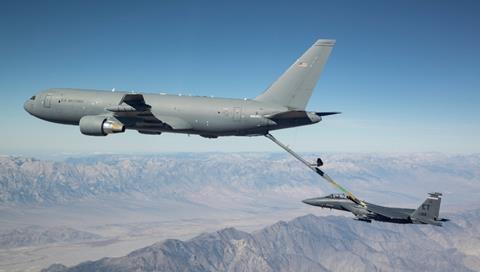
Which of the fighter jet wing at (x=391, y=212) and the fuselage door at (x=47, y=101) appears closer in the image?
the fighter jet wing at (x=391, y=212)

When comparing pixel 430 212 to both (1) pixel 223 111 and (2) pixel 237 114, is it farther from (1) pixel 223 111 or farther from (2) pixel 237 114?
(1) pixel 223 111

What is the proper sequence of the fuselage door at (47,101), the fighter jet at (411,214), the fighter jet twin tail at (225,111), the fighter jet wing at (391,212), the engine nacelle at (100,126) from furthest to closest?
the fuselage door at (47,101), the fighter jet wing at (391,212), the fighter jet at (411,214), the engine nacelle at (100,126), the fighter jet twin tail at (225,111)

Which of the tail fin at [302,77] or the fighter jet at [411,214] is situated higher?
the tail fin at [302,77]

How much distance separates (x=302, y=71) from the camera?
3438cm

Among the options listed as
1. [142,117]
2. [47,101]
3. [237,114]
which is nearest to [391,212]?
[237,114]

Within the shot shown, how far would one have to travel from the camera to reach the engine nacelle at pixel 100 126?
34.8 metres

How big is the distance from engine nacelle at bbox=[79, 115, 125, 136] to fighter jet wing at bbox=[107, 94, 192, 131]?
2.97 feet

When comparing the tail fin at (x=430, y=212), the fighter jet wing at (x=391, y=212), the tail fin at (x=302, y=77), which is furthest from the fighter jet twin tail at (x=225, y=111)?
the fighter jet wing at (x=391, y=212)

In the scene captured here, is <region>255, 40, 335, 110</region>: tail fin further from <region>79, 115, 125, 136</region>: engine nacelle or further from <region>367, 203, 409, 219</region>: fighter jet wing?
<region>79, 115, 125, 136</region>: engine nacelle

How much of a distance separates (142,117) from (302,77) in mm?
15121

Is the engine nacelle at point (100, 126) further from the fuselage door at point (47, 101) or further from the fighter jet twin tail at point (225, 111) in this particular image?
the fuselage door at point (47, 101)

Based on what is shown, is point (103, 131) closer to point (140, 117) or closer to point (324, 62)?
point (140, 117)

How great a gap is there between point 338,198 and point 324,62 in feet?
138

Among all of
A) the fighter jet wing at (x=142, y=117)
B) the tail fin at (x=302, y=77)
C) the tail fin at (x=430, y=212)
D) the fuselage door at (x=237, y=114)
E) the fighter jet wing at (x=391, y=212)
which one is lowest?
the fighter jet wing at (x=391, y=212)
